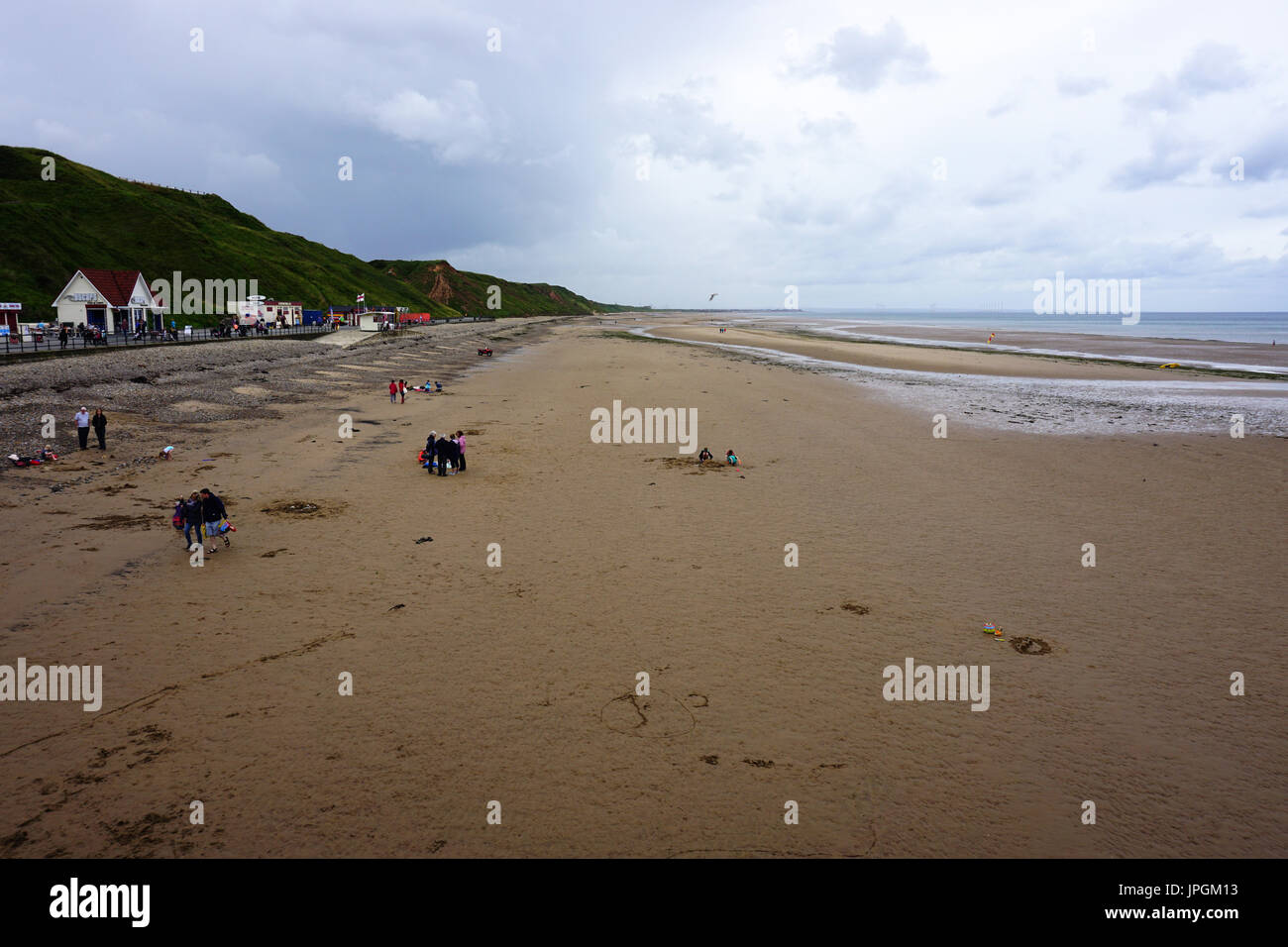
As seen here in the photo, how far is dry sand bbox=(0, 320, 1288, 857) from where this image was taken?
22.7ft

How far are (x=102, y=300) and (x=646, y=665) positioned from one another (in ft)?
280

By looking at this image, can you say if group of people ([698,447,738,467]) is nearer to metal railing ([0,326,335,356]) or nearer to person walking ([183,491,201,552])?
person walking ([183,491,201,552])

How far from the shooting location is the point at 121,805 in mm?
6934

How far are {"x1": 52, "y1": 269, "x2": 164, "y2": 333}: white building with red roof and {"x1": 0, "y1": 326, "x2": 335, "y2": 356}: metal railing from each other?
252 cm

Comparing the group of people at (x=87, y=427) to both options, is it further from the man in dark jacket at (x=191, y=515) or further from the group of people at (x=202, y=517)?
the man in dark jacket at (x=191, y=515)

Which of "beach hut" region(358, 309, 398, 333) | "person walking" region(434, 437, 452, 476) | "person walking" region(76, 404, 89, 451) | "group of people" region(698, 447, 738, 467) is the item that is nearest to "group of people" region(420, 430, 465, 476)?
"person walking" region(434, 437, 452, 476)

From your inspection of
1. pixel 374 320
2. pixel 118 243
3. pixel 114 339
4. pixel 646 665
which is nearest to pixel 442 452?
pixel 646 665

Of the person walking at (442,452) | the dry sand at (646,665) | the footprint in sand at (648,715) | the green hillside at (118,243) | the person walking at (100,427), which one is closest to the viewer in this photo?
the dry sand at (646,665)

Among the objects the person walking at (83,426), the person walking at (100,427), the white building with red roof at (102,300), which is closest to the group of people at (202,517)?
the person walking at (100,427)

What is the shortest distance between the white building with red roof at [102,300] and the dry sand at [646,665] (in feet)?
218

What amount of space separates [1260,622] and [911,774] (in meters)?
8.81

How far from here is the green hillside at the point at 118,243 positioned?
264ft

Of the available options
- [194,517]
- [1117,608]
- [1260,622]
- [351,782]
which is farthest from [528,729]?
[1260,622]
